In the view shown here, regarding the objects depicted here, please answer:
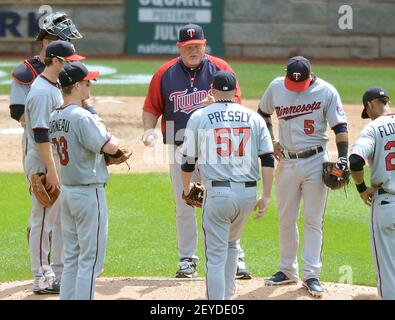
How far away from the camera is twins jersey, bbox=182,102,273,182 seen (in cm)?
624

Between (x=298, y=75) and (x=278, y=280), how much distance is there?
5.05ft

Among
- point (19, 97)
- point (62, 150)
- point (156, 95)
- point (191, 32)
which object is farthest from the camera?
point (156, 95)

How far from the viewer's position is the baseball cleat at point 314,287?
692 centimetres

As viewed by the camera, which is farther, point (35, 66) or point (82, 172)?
point (35, 66)

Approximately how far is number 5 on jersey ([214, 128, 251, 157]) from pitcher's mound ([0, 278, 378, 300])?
119 centimetres

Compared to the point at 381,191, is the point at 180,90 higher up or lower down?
higher up

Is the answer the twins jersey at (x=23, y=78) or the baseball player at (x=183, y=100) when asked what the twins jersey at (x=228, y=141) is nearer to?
the baseball player at (x=183, y=100)

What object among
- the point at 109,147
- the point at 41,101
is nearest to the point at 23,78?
the point at 41,101

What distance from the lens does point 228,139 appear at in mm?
6234

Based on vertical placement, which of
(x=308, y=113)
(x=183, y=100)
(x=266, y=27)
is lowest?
(x=308, y=113)

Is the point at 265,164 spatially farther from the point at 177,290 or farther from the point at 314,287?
the point at 177,290

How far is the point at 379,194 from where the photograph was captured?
6477mm

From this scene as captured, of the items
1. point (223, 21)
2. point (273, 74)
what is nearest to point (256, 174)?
point (273, 74)
